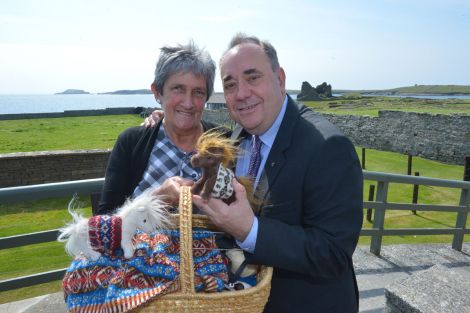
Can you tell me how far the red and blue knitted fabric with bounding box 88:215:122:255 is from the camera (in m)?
1.33

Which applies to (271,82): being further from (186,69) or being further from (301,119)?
(186,69)

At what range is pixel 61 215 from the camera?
8453 mm

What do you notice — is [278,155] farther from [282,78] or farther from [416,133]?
[416,133]

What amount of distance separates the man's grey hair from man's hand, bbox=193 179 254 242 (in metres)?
0.69

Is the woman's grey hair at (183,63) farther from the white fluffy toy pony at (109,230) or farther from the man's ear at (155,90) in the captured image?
the white fluffy toy pony at (109,230)

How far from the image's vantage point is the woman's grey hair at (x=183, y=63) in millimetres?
2113

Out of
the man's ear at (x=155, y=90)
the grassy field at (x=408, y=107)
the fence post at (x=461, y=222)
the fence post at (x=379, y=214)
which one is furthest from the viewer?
the grassy field at (x=408, y=107)

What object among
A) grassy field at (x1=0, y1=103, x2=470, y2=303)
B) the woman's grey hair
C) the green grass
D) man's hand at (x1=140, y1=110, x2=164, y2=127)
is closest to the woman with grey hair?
the woman's grey hair

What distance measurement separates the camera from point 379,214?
16.1 feet

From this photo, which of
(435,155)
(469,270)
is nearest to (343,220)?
(469,270)

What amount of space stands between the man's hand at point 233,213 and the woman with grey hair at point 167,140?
698mm

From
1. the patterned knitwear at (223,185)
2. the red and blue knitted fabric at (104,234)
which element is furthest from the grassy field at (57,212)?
the patterned knitwear at (223,185)

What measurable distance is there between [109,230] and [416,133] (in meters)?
25.1

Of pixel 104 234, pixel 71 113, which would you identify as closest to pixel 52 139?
pixel 71 113
